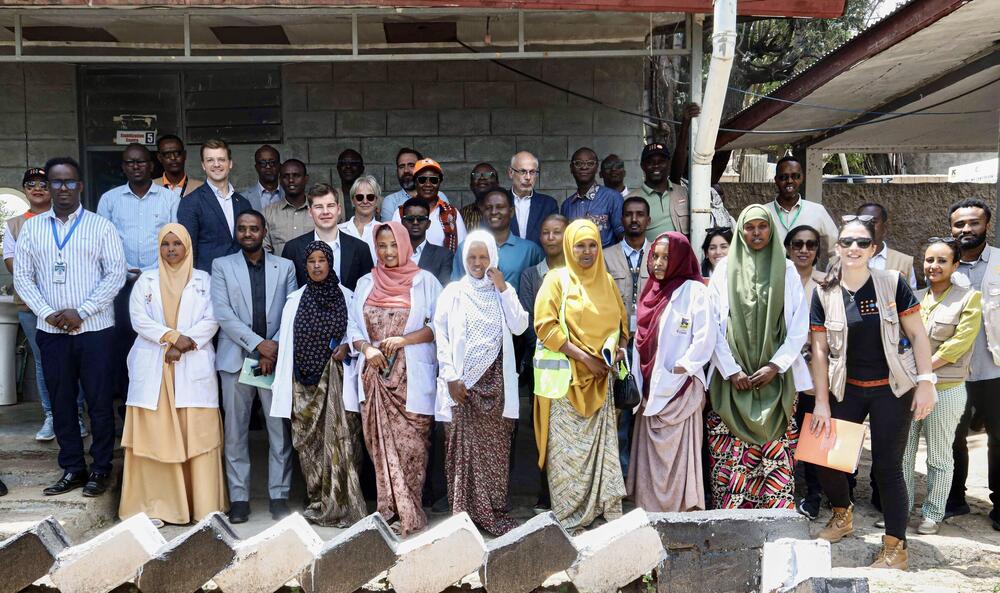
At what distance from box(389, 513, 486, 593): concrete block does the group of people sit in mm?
1020

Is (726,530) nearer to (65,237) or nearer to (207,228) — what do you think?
(207,228)

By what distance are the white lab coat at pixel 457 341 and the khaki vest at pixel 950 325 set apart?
234cm

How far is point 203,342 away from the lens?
5.25 meters

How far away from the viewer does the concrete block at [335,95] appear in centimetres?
754

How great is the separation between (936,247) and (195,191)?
4501 millimetres

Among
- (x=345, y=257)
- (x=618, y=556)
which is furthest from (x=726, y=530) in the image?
(x=345, y=257)

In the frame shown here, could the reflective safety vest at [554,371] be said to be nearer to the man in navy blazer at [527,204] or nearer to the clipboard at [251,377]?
the man in navy blazer at [527,204]

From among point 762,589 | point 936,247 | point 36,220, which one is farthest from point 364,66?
point 762,589

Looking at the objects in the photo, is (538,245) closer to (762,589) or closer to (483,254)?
(483,254)

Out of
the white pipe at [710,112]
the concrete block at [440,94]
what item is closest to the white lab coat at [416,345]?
the white pipe at [710,112]

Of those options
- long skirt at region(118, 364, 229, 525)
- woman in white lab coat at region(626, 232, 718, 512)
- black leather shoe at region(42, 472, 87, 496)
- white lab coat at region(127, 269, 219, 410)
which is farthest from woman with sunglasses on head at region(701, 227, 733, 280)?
black leather shoe at region(42, 472, 87, 496)

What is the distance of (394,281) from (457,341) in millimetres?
516

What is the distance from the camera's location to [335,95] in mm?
7551

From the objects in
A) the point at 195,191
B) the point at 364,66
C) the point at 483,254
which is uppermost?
the point at 364,66
